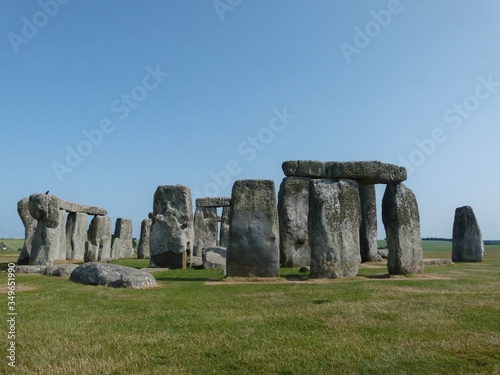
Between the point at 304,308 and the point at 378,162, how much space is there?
6.47 meters

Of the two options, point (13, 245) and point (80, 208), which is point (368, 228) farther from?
point (13, 245)

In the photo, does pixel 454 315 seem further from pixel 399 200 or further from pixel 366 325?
pixel 399 200

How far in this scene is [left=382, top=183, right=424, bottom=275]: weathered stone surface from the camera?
451 inches

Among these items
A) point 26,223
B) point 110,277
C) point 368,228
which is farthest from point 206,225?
point 110,277

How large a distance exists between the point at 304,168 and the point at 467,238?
8.38m

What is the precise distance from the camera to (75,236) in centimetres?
2119

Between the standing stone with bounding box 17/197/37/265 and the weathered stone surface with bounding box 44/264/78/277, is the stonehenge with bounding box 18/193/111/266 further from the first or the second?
the weathered stone surface with bounding box 44/264/78/277

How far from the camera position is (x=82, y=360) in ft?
12.3

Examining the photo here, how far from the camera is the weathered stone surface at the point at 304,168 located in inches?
632

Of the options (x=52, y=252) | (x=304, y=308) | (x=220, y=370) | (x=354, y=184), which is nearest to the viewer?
(x=220, y=370)

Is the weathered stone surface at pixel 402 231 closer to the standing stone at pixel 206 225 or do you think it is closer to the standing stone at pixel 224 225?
the standing stone at pixel 206 225

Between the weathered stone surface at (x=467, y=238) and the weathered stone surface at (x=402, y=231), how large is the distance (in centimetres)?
825

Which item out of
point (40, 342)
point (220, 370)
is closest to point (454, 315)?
point (220, 370)

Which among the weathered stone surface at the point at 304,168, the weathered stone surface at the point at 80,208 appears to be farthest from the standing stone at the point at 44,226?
the weathered stone surface at the point at 304,168
